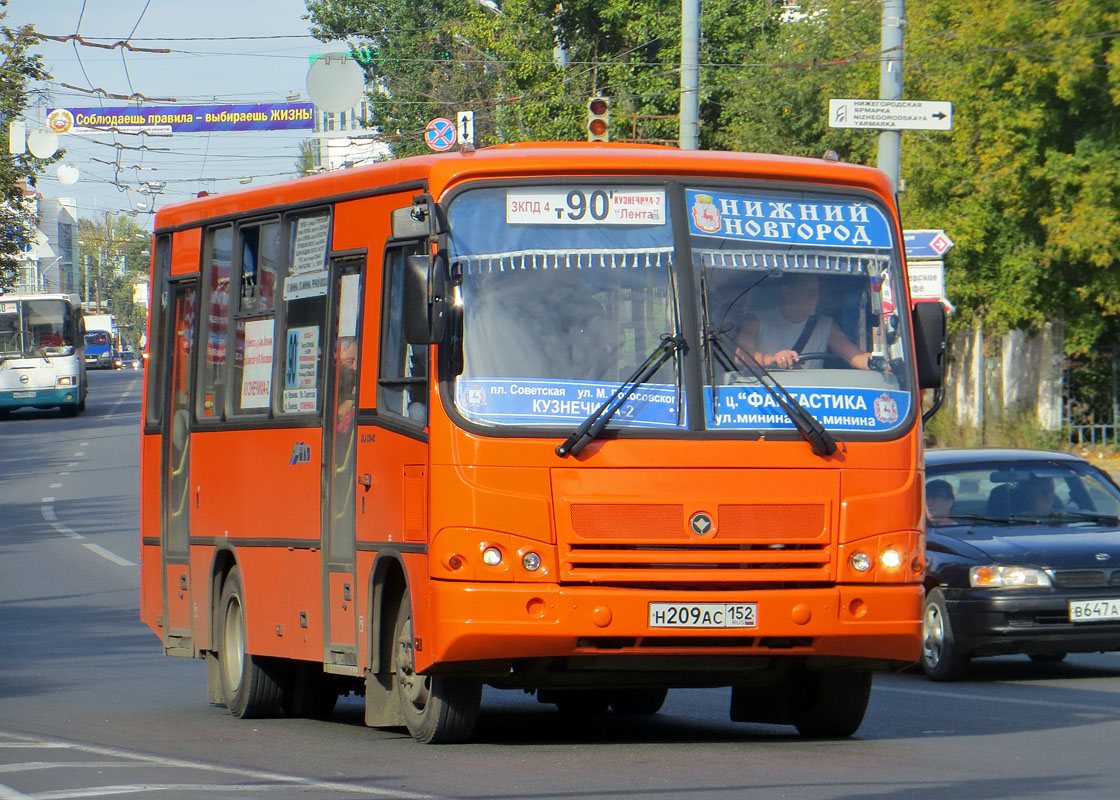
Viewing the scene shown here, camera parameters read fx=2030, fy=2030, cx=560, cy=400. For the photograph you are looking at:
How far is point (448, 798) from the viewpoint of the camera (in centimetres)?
769

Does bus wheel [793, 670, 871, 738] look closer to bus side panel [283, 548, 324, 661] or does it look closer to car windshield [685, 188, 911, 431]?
car windshield [685, 188, 911, 431]

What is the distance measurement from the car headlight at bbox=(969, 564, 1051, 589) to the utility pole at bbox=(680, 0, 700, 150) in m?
14.5

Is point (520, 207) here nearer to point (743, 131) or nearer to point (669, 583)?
point (669, 583)

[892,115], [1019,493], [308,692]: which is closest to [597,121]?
[892,115]

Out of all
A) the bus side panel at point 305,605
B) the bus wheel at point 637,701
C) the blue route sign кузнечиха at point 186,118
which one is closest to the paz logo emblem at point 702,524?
the bus side panel at point 305,605

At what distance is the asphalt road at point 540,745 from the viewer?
8086 mm

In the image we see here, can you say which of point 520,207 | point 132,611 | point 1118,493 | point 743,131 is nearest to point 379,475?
point 520,207

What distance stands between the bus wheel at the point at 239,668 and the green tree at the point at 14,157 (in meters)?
40.7

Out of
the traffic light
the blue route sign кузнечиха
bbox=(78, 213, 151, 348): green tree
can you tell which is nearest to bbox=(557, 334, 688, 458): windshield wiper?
the traffic light

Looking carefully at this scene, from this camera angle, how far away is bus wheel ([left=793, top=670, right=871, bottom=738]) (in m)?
10.1

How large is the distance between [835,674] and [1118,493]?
4.66 meters

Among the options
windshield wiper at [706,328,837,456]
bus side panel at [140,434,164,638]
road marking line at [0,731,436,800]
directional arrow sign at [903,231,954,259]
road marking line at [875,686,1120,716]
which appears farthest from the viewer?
directional arrow sign at [903,231,954,259]

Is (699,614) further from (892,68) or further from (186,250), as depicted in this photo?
(892,68)

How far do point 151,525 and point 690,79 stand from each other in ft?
Result: 49.4
